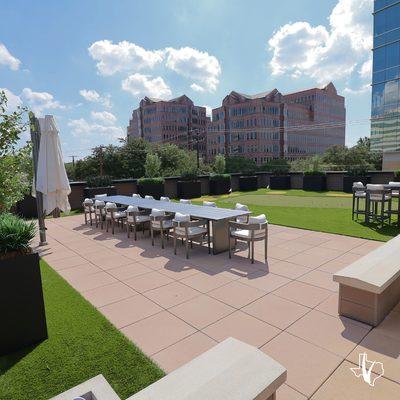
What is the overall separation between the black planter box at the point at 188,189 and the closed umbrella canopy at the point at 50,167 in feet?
35.1

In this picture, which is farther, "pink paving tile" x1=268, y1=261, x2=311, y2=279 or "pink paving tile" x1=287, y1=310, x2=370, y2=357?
"pink paving tile" x1=268, y1=261, x2=311, y2=279

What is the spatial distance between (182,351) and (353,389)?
1586mm

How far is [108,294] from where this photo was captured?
4.50 m

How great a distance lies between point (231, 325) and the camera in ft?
11.5

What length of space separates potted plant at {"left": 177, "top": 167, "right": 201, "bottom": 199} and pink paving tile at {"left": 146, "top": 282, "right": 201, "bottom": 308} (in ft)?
43.3

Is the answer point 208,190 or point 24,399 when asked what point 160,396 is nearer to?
point 24,399

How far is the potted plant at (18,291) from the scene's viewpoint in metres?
2.98

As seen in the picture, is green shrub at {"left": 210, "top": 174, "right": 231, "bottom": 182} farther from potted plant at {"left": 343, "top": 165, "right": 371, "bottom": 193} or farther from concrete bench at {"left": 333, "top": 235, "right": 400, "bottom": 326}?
concrete bench at {"left": 333, "top": 235, "right": 400, "bottom": 326}

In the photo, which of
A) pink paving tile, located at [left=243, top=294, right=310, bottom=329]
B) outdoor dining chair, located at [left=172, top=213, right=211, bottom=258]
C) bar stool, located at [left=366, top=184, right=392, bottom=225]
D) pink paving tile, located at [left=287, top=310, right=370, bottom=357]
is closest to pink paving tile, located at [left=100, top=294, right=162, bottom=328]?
pink paving tile, located at [left=243, top=294, right=310, bottom=329]

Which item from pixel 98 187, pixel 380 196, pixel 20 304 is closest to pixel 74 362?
pixel 20 304

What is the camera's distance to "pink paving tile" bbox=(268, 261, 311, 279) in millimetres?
5086

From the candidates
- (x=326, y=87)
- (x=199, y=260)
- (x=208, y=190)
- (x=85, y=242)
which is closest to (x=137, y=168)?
(x=208, y=190)

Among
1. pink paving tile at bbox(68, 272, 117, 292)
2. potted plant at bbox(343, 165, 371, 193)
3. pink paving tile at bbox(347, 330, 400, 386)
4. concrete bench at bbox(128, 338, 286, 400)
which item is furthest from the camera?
potted plant at bbox(343, 165, 371, 193)

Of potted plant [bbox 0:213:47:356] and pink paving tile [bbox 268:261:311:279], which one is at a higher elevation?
potted plant [bbox 0:213:47:356]
